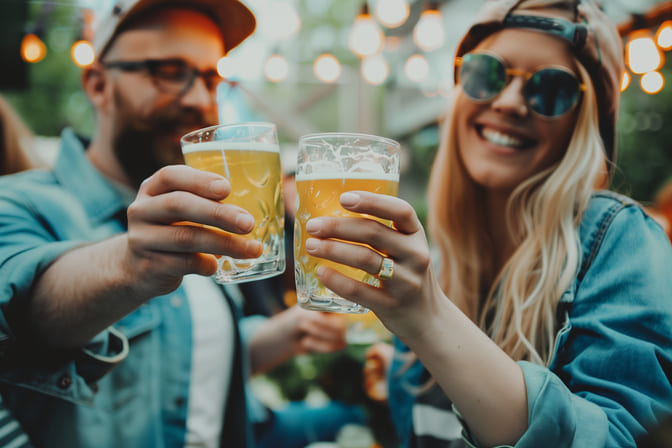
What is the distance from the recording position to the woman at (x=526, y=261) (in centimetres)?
106

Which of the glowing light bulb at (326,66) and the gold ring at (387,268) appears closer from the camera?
the gold ring at (387,268)

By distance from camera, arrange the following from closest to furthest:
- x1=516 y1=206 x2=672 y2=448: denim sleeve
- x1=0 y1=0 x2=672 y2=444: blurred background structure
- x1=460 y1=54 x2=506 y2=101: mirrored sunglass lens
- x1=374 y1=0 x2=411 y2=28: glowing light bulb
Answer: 1. x1=516 y1=206 x2=672 y2=448: denim sleeve
2. x1=460 y1=54 x2=506 y2=101: mirrored sunglass lens
3. x1=0 y1=0 x2=672 y2=444: blurred background structure
4. x1=374 y1=0 x2=411 y2=28: glowing light bulb

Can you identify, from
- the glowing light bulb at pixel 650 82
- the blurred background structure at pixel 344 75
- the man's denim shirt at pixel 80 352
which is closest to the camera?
the man's denim shirt at pixel 80 352

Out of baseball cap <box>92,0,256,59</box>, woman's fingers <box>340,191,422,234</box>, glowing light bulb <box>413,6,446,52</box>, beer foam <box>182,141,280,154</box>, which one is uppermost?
glowing light bulb <box>413,6,446,52</box>

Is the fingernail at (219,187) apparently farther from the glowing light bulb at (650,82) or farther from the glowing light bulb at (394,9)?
the glowing light bulb at (650,82)

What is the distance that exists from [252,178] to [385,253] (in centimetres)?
41

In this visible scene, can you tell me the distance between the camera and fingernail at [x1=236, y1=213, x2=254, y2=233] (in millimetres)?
1016

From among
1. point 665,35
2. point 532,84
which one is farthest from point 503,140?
point 665,35

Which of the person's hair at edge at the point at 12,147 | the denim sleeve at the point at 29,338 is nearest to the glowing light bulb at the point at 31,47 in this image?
the person's hair at edge at the point at 12,147

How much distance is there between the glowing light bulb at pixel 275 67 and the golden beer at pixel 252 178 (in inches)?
232

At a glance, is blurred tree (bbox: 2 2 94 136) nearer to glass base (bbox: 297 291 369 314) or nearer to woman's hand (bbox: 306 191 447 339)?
glass base (bbox: 297 291 369 314)

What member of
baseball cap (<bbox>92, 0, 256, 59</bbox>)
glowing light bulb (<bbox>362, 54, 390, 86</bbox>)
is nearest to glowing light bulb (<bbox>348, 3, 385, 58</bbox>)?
glowing light bulb (<bbox>362, 54, 390, 86</bbox>)

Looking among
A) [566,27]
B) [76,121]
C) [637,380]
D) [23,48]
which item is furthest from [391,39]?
[637,380]

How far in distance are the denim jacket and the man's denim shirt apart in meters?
1.25
